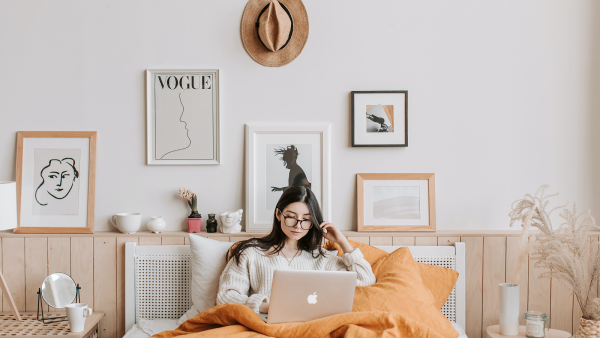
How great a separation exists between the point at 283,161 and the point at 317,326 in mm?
991

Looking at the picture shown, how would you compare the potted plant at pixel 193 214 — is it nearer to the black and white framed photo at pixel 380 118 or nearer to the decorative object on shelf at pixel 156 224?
the decorative object on shelf at pixel 156 224

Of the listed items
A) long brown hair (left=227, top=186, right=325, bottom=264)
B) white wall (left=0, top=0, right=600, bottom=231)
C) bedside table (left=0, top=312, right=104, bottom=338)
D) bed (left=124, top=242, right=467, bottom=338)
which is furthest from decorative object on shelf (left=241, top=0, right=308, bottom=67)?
bedside table (left=0, top=312, right=104, bottom=338)

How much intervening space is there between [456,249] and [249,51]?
154 centimetres

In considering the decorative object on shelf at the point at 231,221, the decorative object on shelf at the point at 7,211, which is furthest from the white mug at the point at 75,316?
the decorative object on shelf at the point at 231,221

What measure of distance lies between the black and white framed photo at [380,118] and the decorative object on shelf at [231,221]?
2.40 feet

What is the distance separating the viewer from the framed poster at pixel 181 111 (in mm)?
2238

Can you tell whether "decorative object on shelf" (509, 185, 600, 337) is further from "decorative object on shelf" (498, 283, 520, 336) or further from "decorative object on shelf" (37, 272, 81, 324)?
"decorative object on shelf" (37, 272, 81, 324)

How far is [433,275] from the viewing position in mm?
2059

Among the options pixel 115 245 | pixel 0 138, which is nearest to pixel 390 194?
pixel 115 245

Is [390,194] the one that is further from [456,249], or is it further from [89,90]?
[89,90]

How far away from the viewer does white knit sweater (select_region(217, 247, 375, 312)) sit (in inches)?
73.2

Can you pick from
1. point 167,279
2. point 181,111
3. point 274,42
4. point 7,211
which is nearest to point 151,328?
point 167,279

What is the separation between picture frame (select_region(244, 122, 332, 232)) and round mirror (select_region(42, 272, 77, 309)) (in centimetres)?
96

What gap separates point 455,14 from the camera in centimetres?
226
